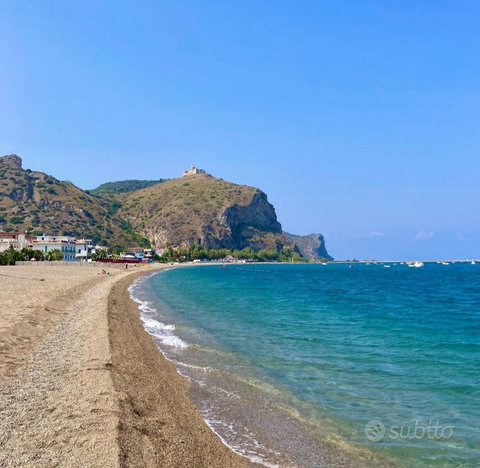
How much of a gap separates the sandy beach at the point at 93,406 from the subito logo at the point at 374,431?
137 inches

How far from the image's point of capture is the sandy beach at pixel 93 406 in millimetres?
7152

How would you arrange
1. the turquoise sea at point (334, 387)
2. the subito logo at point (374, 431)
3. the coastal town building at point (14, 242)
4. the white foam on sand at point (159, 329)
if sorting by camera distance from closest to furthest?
1. the turquoise sea at point (334, 387)
2. the subito logo at point (374, 431)
3. the white foam on sand at point (159, 329)
4. the coastal town building at point (14, 242)

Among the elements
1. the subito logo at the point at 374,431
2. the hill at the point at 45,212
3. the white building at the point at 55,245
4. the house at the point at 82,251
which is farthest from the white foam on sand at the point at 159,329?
the hill at the point at 45,212

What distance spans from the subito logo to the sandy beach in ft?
11.4

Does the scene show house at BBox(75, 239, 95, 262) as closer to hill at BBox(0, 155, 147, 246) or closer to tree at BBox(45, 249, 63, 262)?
tree at BBox(45, 249, 63, 262)

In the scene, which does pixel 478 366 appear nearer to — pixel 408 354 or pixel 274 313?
pixel 408 354

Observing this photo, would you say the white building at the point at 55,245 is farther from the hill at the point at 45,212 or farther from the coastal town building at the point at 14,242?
the hill at the point at 45,212

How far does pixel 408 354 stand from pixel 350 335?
15.7ft

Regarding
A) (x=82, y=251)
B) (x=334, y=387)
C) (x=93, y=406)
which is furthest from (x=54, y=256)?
(x=93, y=406)

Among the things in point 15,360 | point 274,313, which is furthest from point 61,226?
point 15,360

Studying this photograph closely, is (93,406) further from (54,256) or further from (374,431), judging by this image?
(54,256)

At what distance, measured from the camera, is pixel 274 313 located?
107 feet

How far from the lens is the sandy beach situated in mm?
7152

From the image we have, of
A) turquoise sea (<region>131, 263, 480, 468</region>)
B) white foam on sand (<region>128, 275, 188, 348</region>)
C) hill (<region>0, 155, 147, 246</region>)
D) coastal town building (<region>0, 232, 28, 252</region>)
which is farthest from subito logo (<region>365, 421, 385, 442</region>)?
hill (<region>0, 155, 147, 246</region>)
